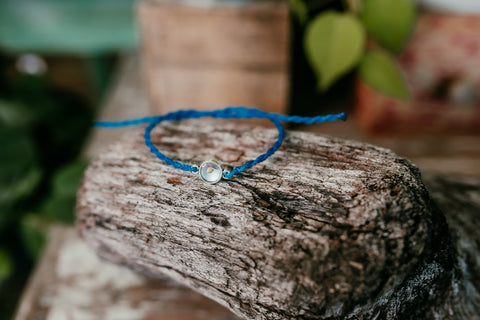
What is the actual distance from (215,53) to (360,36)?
48 centimetres

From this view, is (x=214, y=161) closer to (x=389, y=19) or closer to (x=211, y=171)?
(x=211, y=171)

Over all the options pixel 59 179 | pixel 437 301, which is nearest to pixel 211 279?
pixel 437 301

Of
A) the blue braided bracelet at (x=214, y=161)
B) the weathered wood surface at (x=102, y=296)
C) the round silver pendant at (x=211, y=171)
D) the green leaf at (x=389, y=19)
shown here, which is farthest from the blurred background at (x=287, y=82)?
the round silver pendant at (x=211, y=171)

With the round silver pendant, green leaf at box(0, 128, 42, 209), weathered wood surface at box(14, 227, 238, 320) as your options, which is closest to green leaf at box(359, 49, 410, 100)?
the round silver pendant

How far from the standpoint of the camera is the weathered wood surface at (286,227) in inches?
25.3

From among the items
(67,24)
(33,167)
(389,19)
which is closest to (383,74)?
(389,19)

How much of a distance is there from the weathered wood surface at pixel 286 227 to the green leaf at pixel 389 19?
0.49 metres

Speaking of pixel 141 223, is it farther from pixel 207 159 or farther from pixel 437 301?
pixel 437 301

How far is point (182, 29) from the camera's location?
1.29m

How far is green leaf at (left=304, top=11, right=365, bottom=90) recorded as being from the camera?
1098 millimetres

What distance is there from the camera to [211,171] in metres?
0.77

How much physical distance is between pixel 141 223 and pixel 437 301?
0.61m

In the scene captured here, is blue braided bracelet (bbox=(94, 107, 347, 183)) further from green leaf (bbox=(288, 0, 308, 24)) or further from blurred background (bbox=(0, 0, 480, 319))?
green leaf (bbox=(288, 0, 308, 24))

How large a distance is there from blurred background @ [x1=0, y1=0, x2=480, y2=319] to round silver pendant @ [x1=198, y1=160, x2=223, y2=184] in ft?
1.74
